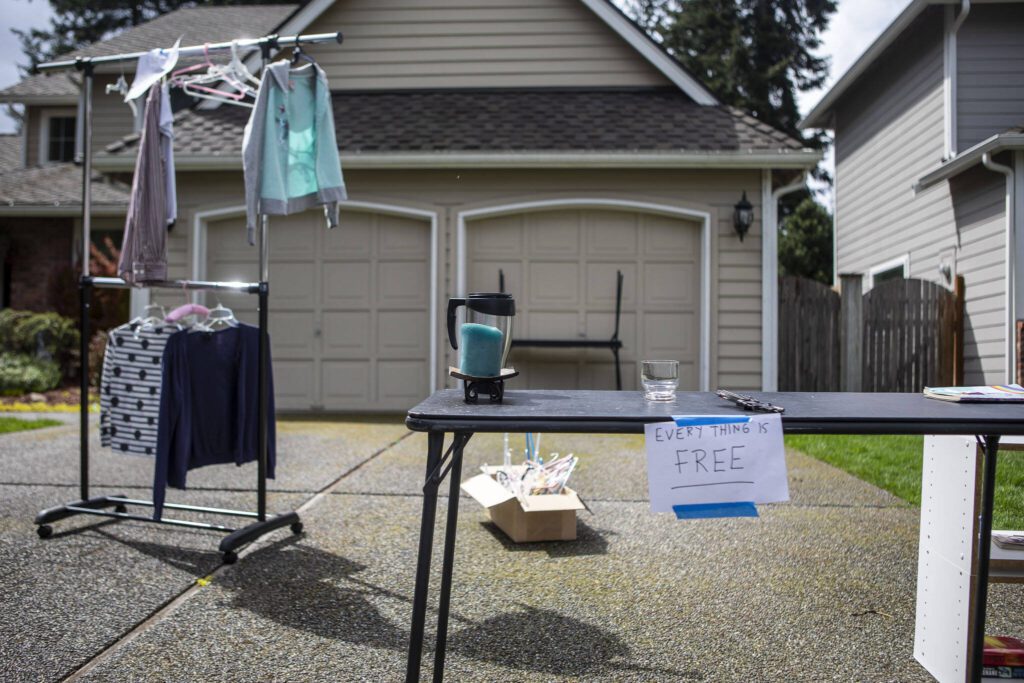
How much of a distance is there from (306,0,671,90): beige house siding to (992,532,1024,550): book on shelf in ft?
25.8

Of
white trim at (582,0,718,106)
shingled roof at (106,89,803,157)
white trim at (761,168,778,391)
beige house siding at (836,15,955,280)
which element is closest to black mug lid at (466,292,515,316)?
shingled roof at (106,89,803,157)

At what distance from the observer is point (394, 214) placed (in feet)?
27.8

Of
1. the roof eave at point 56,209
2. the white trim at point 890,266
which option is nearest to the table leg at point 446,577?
the white trim at point 890,266

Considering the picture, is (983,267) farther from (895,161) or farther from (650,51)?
(650,51)

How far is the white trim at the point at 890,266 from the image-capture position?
9867 mm

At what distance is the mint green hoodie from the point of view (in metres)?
3.70

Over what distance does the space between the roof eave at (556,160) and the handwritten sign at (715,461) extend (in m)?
6.47

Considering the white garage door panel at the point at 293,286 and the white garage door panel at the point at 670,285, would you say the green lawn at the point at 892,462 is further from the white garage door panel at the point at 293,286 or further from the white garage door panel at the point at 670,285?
the white garage door panel at the point at 293,286

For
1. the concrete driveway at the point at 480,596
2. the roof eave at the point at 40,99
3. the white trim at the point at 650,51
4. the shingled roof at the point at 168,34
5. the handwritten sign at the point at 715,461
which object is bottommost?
the concrete driveway at the point at 480,596

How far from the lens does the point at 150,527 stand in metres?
3.89

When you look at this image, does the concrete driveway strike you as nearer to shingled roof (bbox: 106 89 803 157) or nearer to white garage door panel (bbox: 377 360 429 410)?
white garage door panel (bbox: 377 360 429 410)

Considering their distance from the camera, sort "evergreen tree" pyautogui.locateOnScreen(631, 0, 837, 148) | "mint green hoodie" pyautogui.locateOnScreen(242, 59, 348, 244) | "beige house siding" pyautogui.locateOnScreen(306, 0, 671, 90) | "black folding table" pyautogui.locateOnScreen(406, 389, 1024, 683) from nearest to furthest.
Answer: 1. "black folding table" pyautogui.locateOnScreen(406, 389, 1024, 683)
2. "mint green hoodie" pyautogui.locateOnScreen(242, 59, 348, 244)
3. "beige house siding" pyautogui.locateOnScreen(306, 0, 671, 90)
4. "evergreen tree" pyautogui.locateOnScreen(631, 0, 837, 148)

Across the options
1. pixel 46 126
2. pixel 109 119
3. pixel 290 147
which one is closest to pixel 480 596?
pixel 290 147

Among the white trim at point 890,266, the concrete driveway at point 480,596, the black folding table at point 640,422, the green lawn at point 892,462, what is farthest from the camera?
the white trim at point 890,266
